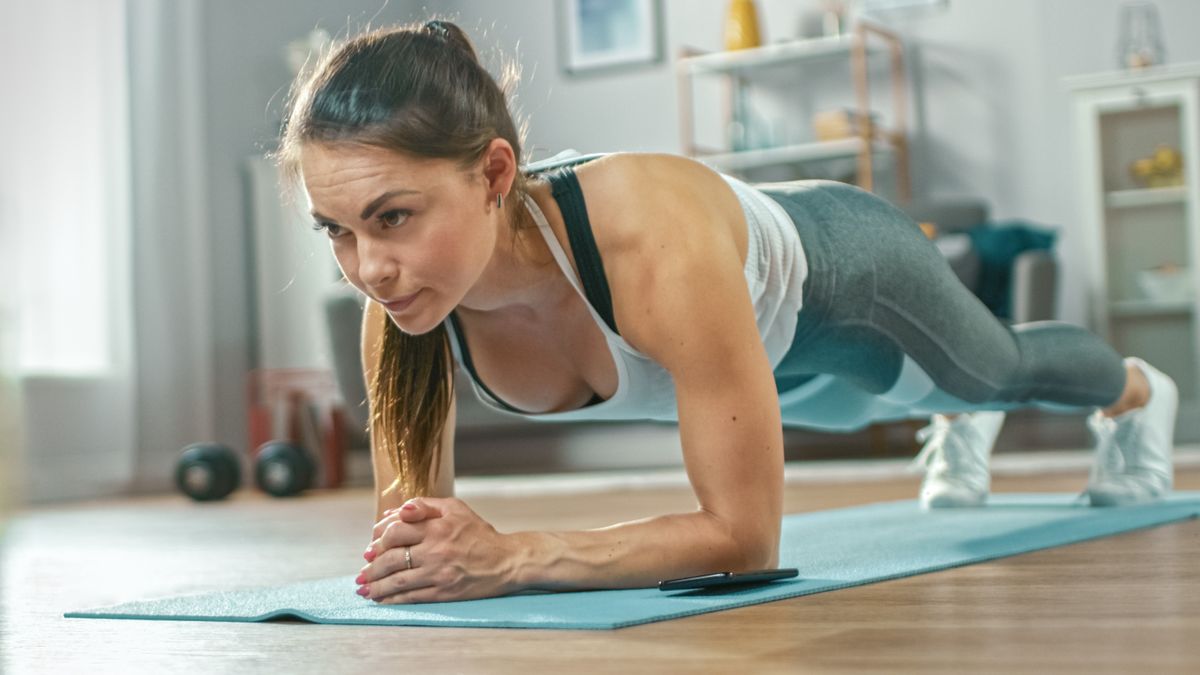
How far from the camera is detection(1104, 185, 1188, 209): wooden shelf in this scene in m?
4.50

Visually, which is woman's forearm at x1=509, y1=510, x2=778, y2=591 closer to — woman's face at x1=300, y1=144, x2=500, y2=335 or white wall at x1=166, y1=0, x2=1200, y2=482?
woman's face at x1=300, y1=144, x2=500, y2=335

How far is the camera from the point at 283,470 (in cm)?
416

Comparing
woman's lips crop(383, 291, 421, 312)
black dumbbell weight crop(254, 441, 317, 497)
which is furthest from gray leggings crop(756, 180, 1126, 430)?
black dumbbell weight crop(254, 441, 317, 497)

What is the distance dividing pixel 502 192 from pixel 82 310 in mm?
3761

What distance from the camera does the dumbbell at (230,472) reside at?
411 centimetres

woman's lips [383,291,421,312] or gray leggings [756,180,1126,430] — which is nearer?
woman's lips [383,291,421,312]

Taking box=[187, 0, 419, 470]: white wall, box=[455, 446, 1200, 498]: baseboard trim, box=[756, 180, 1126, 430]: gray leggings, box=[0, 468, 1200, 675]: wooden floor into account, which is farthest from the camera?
box=[187, 0, 419, 470]: white wall

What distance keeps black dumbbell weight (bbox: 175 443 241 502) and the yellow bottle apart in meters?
2.54

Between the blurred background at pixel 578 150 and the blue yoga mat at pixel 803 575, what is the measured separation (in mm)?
2019

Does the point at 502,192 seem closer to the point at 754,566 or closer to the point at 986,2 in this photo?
the point at 754,566

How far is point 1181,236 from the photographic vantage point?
4496 millimetres

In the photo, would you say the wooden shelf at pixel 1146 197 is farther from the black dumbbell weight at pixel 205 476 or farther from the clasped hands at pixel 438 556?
the clasped hands at pixel 438 556

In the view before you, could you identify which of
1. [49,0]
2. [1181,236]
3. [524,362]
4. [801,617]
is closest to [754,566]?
[801,617]

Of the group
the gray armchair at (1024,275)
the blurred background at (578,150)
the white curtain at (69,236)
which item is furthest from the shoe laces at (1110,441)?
the white curtain at (69,236)
